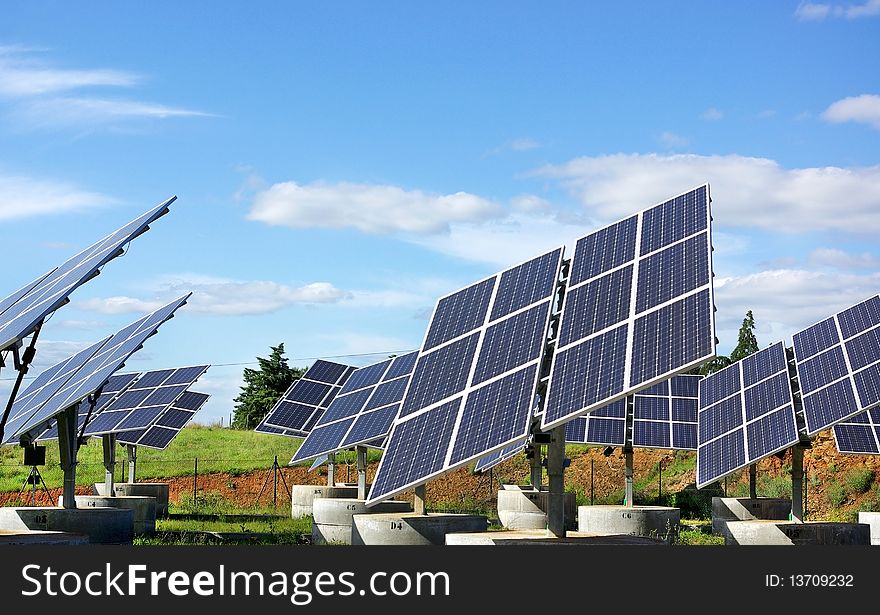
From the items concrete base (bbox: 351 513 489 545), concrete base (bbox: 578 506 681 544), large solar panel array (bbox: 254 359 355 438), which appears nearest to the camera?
concrete base (bbox: 351 513 489 545)

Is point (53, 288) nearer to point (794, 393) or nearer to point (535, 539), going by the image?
point (535, 539)

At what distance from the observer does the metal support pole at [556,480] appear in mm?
Result: 19891

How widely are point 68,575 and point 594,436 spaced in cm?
2648

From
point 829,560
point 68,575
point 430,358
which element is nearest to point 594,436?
point 430,358

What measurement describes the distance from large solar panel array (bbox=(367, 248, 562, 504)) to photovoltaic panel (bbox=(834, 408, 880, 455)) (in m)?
19.9

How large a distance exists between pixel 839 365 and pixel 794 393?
153 centimetres

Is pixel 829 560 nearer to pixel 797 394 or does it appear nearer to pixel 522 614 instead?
pixel 522 614

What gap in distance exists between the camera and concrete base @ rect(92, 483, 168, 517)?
4178 centimetres

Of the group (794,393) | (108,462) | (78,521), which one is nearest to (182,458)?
(108,462)

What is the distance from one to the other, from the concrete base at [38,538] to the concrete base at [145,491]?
49.2 feet

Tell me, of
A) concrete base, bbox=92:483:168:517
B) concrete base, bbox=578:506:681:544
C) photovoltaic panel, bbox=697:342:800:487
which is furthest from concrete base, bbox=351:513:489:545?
concrete base, bbox=92:483:168:517

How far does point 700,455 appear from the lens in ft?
106

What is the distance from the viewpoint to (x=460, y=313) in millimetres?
24484

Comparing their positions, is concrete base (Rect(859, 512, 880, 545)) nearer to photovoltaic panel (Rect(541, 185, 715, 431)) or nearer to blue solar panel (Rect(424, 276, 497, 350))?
photovoltaic panel (Rect(541, 185, 715, 431))
